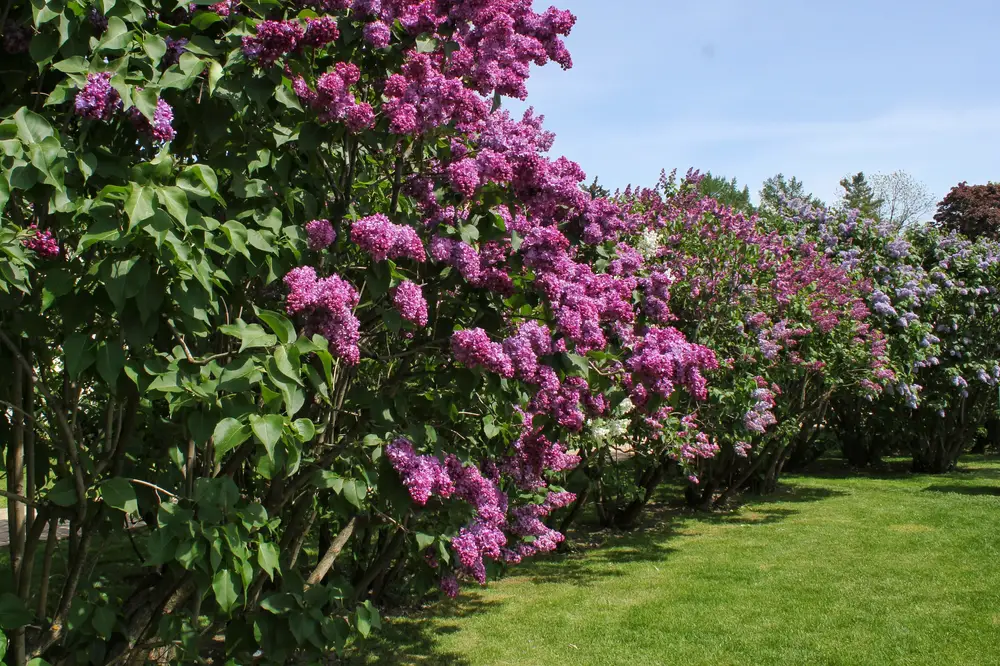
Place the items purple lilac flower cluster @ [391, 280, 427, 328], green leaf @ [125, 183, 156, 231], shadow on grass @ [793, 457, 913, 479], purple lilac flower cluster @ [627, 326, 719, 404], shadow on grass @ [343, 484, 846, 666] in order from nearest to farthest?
green leaf @ [125, 183, 156, 231] < purple lilac flower cluster @ [391, 280, 427, 328] < purple lilac flower cluster @ [627, 326, 719, 404] < shadow on grass @ [343, 484, 846, 666] < shadow on grass @ [793, 457, 913, 479]

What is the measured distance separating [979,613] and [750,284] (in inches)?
156

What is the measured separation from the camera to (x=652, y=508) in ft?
41.7

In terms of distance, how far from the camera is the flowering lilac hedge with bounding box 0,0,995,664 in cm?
277

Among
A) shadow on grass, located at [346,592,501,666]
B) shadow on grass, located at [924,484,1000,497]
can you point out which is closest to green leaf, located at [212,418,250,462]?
shadow on grass, located at [346,592,501,666]

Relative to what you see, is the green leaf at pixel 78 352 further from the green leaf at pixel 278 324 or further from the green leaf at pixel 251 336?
the green leaf at pixel 278 324

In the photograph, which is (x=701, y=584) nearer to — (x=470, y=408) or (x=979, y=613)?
(x=979, y=613)

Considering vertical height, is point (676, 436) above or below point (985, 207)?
below

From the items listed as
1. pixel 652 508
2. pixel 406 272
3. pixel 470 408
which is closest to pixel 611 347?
pixel 470 408

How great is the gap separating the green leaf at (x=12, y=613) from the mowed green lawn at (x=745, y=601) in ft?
9.97

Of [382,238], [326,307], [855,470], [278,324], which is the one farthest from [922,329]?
[278,324]

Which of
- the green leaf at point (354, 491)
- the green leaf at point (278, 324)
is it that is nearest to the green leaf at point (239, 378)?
the green leaf at point (278, 324)

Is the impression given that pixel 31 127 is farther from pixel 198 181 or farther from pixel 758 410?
pixel 758 410

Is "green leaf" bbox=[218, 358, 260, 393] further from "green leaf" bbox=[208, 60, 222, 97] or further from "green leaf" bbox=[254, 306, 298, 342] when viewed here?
Answer: "green leaf" bbox=[208, 60, 222, 97]

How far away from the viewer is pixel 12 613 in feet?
10.1
